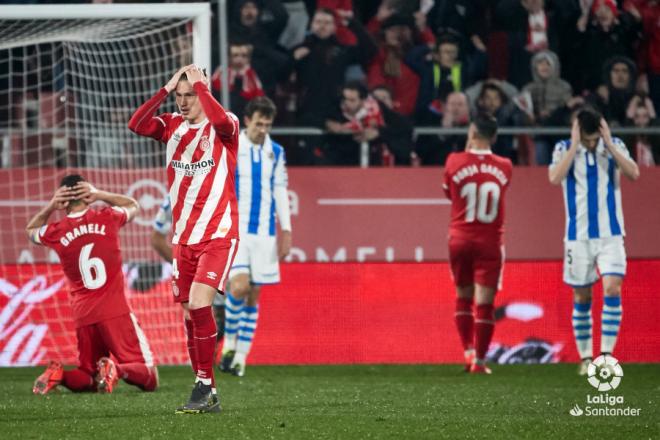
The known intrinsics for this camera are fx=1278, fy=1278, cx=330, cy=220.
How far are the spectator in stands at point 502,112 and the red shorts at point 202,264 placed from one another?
21.7ft

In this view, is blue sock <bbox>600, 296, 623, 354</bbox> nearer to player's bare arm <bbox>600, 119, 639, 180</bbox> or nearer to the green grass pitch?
the green grass pitch

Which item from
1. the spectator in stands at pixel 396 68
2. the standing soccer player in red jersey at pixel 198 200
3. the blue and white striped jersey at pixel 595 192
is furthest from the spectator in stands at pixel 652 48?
the standing soccer player in red jersey at pixel 198 200

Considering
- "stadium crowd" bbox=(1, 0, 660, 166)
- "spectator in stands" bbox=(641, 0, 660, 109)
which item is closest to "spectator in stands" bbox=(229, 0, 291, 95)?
"stadium crowd" bbox=(1, 0, 660, 166)

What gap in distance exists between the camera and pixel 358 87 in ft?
42.5

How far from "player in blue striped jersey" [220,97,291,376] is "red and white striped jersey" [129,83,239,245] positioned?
3006 millimetres

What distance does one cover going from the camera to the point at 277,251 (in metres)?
10.7

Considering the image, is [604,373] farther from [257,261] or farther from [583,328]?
[257,261]

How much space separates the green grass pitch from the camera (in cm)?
603

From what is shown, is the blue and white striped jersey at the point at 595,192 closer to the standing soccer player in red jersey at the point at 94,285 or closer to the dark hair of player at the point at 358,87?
the dark hair of player at the point at 358,87

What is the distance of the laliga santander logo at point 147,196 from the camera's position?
11953 mm

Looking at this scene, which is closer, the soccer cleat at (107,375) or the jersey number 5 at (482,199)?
the soccer cleat at (107,375)

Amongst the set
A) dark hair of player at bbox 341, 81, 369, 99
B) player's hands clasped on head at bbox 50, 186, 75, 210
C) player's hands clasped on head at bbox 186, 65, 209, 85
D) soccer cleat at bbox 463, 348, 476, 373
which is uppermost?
dark hair of player at bbox 341, 81, 369, 99

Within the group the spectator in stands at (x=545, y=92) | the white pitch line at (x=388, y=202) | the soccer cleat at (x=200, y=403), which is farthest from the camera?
the spectator in stands at (x=545, y=92)

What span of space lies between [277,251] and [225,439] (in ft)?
16.4
